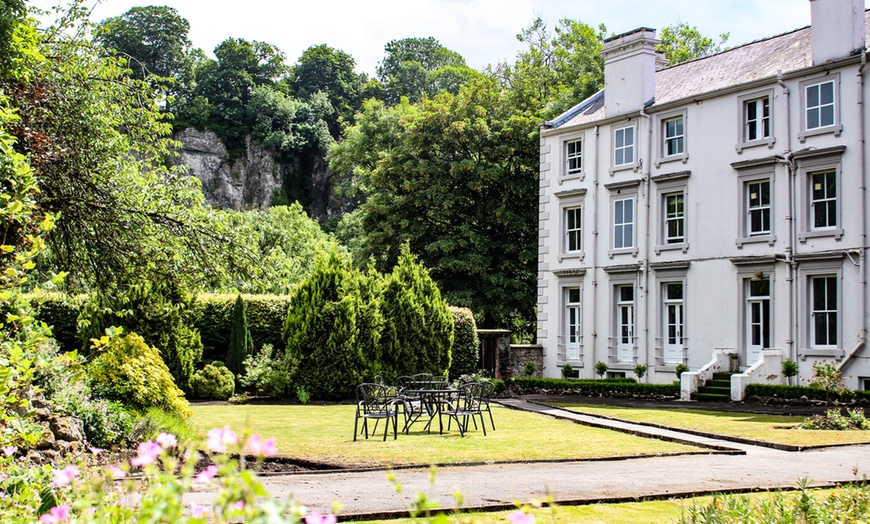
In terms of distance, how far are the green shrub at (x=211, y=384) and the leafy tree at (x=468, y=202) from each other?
13.6 m

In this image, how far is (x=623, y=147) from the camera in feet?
103

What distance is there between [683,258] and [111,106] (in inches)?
806

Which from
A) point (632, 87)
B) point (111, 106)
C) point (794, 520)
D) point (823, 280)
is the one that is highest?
point (632, 87)

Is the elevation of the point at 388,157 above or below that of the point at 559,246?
above

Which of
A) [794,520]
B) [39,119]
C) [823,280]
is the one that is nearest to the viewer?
[794,520]

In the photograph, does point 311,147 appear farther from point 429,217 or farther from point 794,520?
point 794,520

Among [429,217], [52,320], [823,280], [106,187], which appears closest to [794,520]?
[106,187]

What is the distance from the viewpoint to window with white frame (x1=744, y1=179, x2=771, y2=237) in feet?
87.1

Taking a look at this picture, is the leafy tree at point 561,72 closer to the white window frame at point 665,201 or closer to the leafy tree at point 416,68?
the white window frame at point 665,201

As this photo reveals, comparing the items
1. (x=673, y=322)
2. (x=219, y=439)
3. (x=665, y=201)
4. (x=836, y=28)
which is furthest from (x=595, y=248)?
(x=219, y=439)

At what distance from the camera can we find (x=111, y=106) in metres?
13.3

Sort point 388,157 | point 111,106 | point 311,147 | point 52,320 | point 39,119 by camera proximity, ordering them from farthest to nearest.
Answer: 1. point 311,147
2. point 388,157
3. point 52,320
4. point 111,106
5. point 39,119

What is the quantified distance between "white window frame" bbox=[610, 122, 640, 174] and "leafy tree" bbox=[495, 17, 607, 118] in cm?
875

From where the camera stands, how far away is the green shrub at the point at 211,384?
84.1ft
